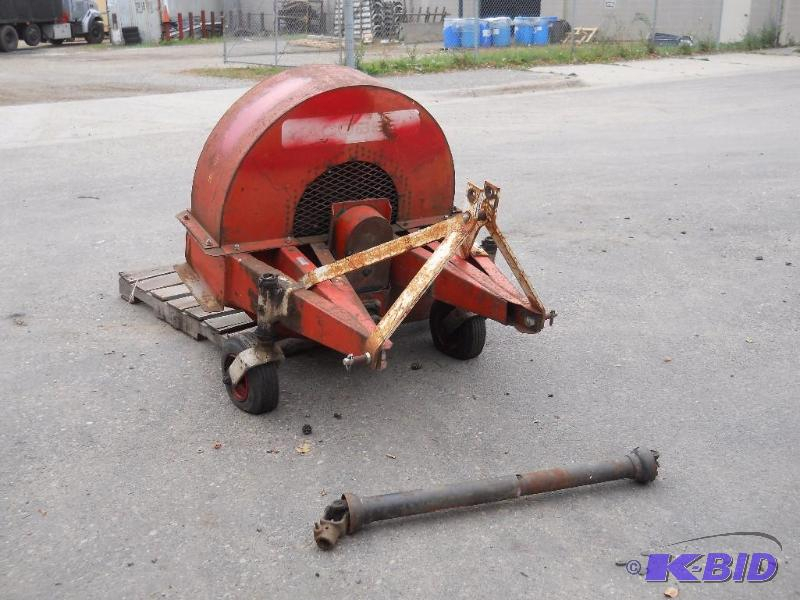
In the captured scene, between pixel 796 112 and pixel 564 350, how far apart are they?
9586 mm

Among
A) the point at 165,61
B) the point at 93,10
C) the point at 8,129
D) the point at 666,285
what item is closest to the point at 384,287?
the point at 666,285

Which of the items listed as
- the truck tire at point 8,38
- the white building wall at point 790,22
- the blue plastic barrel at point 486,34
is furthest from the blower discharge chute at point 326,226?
the truck tire at point 8,38

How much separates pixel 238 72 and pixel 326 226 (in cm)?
1420

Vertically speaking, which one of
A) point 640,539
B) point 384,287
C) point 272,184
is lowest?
point 640,539

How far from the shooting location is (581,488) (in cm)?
345

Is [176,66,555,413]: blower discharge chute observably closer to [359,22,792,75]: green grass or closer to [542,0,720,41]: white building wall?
[359,22,792,75]: green grass

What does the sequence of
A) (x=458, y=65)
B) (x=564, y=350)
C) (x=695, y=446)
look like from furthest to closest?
1. (x=458, y=65)
2. (x=564, y=350)
3. (x=695, y=446)

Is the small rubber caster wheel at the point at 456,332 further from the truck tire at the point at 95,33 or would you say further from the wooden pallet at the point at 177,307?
the truck tire at the point at 95,33

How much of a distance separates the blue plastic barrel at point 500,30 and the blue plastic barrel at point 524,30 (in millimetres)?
257

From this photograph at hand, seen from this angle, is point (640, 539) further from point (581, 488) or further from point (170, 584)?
point (170, 584)

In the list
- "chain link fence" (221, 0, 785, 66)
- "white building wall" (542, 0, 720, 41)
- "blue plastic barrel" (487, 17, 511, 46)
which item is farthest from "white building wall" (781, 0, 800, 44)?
"blue plastic barrel" (487, 17, 511, 46)

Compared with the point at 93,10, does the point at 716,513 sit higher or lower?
lower

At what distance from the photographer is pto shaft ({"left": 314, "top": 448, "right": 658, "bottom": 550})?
3082 mm

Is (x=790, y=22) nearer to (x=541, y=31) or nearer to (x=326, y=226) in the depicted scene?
(x=541, y=31)
